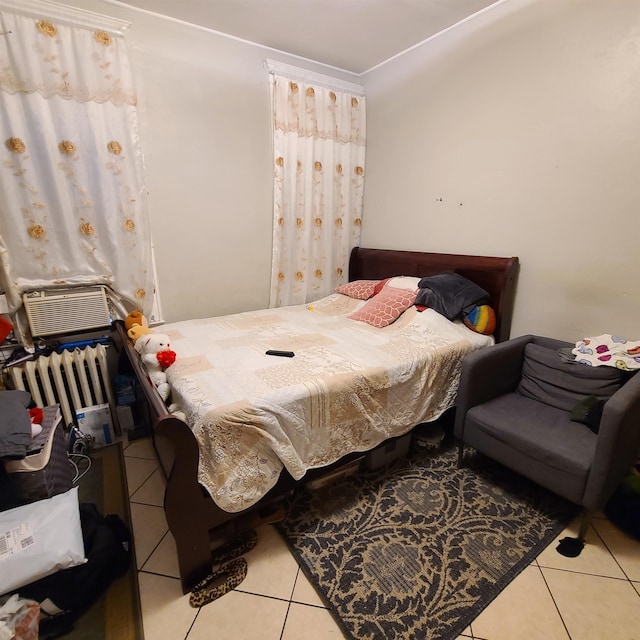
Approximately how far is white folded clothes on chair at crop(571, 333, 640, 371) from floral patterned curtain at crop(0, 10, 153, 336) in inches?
110

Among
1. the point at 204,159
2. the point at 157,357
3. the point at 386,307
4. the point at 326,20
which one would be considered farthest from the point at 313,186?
the point at 157,357

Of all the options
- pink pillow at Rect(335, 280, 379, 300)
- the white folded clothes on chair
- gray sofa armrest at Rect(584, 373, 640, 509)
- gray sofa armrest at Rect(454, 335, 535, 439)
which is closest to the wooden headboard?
pink pillow at Rect(335, 280, 379, 300)

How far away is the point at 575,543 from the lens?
1.52 meters

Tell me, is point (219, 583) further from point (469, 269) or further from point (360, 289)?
point (469, 269)

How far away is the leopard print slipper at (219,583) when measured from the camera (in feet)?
4.36

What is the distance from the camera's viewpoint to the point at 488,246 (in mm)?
2408

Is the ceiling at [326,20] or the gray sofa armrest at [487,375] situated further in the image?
the ceiling at [326,20]

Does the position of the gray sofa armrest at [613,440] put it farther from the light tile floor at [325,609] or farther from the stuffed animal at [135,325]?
the stuffed animal at [135,325]

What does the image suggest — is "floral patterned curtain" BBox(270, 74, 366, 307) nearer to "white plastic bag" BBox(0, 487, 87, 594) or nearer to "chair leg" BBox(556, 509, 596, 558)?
"white plastic bag" BBox(0, 487, 87, 594)

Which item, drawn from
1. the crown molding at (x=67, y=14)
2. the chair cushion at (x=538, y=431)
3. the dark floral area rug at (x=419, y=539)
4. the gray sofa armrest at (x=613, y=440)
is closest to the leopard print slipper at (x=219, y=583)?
the dark floral area rug at (x=419, y=539)

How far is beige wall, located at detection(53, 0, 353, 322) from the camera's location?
2.33 metres

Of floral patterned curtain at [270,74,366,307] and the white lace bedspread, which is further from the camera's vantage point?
floral patterned curtain at [270,74,366,307]

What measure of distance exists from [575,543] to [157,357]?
213cm

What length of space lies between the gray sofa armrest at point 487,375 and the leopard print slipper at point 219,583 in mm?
1286
